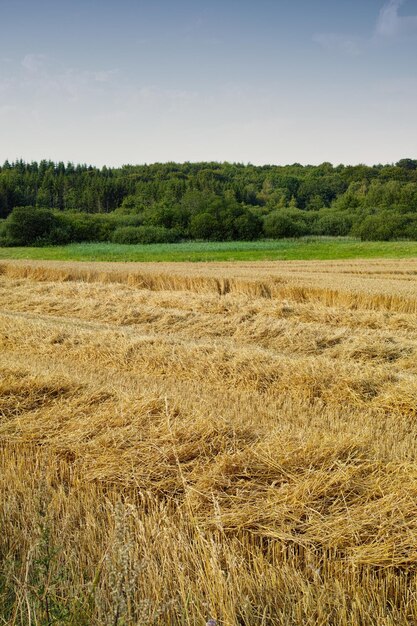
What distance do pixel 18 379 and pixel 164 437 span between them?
2624 millimetres

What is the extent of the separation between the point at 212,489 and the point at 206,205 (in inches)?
2836

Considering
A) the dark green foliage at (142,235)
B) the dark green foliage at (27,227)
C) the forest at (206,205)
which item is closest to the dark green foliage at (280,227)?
the forest at (206,205)

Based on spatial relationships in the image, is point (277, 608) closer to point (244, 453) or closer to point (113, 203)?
point (244, 453)

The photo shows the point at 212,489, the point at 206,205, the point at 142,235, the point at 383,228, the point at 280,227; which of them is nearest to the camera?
the point at 212,489

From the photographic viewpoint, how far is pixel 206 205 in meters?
74.3

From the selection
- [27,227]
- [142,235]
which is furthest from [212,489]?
[27,227]

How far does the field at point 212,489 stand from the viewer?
2.86 m

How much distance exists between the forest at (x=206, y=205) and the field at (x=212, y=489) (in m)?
55.5

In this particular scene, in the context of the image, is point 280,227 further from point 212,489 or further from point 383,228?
point 212,489

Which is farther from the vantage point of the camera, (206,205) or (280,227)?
(206,205)

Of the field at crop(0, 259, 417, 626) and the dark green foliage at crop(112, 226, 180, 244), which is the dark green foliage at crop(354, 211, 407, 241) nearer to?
the dark green foliage at crop(112, 226, 180, 244)

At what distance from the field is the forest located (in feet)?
182

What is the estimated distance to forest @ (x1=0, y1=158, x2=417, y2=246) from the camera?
63.0m

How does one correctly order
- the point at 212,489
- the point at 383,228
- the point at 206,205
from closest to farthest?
the point at 212,489 → the point at 383,228 → the point at 206,205
